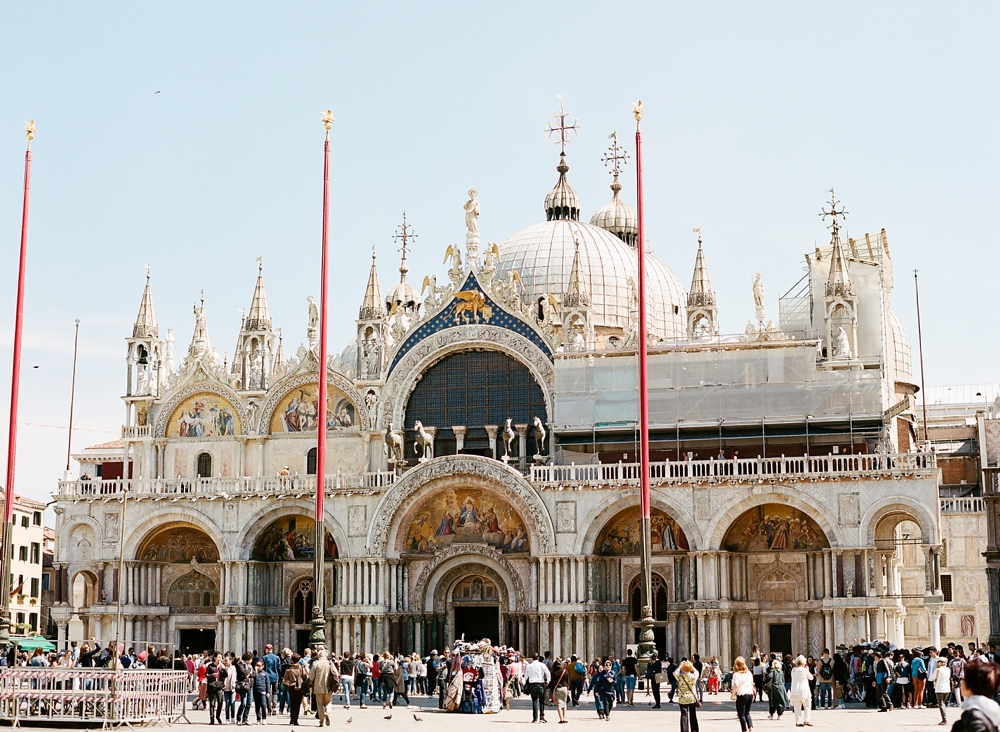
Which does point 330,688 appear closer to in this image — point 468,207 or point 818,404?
point 818,404

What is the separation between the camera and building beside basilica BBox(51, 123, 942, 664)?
1876 inches

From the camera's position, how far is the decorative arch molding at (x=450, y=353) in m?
51.8

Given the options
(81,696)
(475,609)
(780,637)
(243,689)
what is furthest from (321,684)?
(780,637)

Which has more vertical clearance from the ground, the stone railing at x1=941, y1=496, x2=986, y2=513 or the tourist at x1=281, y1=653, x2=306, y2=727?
the stone railing at x1=941, y1=496, x2=986, y2=513

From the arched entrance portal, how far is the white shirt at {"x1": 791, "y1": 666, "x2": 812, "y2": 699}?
74.7 feet

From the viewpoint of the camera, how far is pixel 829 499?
46625 mm

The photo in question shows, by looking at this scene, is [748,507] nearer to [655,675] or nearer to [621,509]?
[621,509]

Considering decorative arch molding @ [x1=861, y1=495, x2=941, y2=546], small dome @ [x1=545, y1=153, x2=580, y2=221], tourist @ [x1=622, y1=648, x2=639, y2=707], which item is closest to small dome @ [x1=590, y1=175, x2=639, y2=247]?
small dome @ [x1=545, y1=153, x2=580, y2=221]

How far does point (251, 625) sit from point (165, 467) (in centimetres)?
738

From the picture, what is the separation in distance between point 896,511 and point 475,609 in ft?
48.9

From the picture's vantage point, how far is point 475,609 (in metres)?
52.0

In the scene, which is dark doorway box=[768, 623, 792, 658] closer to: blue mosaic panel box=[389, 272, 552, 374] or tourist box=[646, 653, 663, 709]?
tourist box=[646, 653, 663, 709]

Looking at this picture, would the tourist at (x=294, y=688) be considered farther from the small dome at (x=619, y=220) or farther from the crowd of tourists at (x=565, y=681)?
the small dome at (x=619, y=220)

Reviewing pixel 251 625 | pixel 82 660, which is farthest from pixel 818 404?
pixel 82 660
